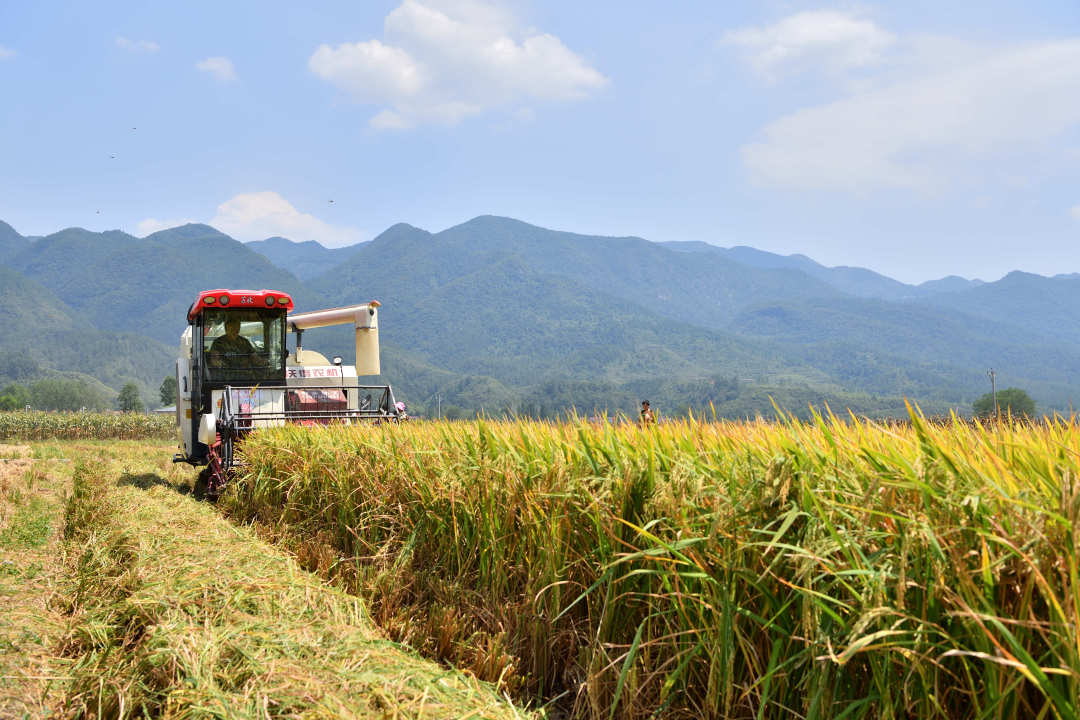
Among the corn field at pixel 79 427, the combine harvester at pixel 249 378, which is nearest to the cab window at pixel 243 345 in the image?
the combine harvester at pixel 249 378

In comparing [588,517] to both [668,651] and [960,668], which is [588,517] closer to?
[668,651]

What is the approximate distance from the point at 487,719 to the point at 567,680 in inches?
30.2

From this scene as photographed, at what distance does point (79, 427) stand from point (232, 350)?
3709 cm

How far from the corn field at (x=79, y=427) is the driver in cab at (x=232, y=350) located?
1380 inches

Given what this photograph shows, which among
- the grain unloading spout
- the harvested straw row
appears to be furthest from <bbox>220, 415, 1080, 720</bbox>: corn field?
the grain unloading spout

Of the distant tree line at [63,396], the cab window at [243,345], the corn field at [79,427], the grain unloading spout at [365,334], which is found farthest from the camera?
the distant tree line at [63,396]

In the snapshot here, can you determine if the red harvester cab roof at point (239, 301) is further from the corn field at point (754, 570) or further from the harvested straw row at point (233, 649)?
the corn field at point (754, 570)

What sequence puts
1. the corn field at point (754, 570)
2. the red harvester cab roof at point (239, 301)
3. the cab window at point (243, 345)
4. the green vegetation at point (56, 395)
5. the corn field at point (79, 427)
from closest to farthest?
the corn field at point (754, 570) < the red harvester cab roof at point (239, 301) < the cab window at point (243, 345) < the corn field at point (79, 427) < the green vegetation at point (56, 395)

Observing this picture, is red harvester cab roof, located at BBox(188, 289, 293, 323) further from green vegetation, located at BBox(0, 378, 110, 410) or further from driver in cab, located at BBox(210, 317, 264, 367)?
green vegetation, located at BBox(0, 378, 110, 410)

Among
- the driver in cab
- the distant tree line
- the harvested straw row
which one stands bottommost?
the distant tree line

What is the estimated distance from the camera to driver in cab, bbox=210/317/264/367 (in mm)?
12883

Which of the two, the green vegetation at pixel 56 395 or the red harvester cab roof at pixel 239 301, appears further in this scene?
the green vegetation at pixel 56 395

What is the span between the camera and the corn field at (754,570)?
80.6 inches

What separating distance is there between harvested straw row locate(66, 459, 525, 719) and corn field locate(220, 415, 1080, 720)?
405 millimetres
